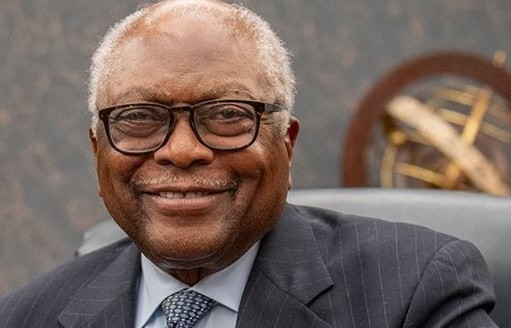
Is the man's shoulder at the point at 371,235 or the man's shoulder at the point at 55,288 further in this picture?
the man's shoulder at the point at 55,288

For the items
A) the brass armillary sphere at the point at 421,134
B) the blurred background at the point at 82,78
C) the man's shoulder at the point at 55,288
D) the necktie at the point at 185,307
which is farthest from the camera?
the blurred background at the point at 82,78

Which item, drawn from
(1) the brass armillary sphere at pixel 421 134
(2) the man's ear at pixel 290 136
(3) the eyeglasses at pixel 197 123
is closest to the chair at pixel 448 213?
(2) the man's ear at pixel 290 136

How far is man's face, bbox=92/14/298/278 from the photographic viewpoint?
1325 mm

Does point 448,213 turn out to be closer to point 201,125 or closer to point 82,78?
point 201,125

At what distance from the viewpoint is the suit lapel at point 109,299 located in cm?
148

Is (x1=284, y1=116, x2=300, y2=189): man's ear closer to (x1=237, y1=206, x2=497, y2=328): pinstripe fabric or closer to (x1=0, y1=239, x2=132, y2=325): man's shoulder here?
(x1=237, y1=206, x2=497, y2=328): pinstripe fabric

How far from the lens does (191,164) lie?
1.32 metres

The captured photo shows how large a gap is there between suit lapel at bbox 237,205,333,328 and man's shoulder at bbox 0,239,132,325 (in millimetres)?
251

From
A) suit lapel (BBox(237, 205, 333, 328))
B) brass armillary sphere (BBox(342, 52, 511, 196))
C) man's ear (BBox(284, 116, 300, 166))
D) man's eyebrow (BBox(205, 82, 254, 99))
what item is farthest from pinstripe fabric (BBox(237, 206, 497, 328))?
brass armillary sphere (BBox(342, 52, 511, 196))

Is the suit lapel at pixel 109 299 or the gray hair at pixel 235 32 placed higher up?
the gray hair at pixel 235 32

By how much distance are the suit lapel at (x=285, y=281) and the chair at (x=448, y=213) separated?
0.19 m

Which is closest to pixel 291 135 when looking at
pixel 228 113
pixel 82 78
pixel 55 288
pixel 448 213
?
pixel 228 113

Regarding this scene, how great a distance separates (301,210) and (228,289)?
19cm

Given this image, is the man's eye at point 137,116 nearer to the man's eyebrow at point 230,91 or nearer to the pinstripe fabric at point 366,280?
the man's eyebrow at point 230,91
